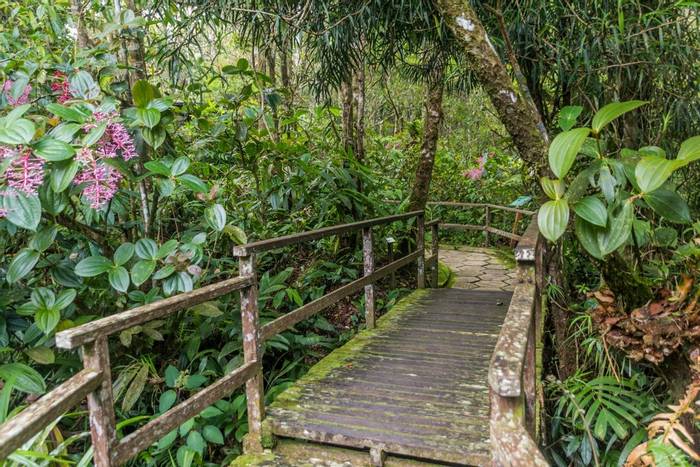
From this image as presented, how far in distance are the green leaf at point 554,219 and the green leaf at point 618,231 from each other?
0.70 ft

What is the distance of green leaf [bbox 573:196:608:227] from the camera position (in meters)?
1.87

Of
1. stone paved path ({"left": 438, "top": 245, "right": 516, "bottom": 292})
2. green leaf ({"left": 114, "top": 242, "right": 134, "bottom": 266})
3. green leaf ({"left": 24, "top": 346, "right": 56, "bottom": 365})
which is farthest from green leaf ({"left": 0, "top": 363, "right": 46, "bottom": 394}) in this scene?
stone paved path ({"left": 438, "top": 245, "right": 516, "bottom": 292})

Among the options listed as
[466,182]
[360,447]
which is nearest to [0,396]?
[360,447]

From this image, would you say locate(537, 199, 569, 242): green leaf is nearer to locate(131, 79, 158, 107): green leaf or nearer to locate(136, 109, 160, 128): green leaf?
locate(136, 109, 160, 128): green leaf

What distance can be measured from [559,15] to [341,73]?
1932mm

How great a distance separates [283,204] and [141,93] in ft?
7.82

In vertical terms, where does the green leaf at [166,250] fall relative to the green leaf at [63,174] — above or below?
below

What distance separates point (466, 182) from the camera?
912 centimetres

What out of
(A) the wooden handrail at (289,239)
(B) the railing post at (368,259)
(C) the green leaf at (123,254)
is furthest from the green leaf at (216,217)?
(B) the railing post at (368,259)

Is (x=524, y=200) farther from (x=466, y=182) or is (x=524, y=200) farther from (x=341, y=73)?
(x=341, y=73)

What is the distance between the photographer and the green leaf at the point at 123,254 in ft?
7.54

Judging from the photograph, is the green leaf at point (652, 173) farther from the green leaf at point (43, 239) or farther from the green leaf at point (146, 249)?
the green leaf at point (43, 239)

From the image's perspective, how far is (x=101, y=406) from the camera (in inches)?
61.7

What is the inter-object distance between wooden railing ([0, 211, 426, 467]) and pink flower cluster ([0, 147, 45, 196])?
62 cm
